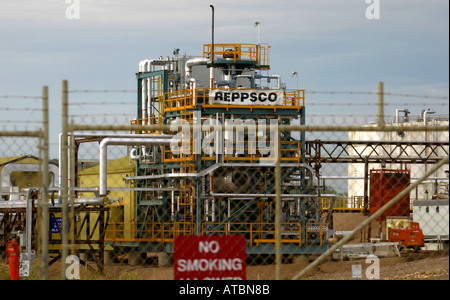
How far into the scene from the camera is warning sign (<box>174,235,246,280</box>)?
953cm

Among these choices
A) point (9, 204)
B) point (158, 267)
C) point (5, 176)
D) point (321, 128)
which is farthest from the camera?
point (5, 176)

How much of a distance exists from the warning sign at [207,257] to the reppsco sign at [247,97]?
1950 centimetres

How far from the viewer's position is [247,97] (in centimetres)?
2909

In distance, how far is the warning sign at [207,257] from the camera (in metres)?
9.53

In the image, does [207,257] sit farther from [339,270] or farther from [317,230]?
[317,230]

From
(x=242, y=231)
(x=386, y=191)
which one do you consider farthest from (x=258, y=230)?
(x=386, y=191)

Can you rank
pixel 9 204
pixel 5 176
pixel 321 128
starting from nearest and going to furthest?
pixel 321 128 → pixel 9 204 → pixel 5 176

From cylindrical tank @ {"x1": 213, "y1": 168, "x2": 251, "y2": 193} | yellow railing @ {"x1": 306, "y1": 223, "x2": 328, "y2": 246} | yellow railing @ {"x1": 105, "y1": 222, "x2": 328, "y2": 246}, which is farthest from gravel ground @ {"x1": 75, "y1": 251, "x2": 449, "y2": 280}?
cylindrical tank @ {"x1": 213, "y1": 168, "x2": 251, "y2": 193}

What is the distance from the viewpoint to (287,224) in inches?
1171
